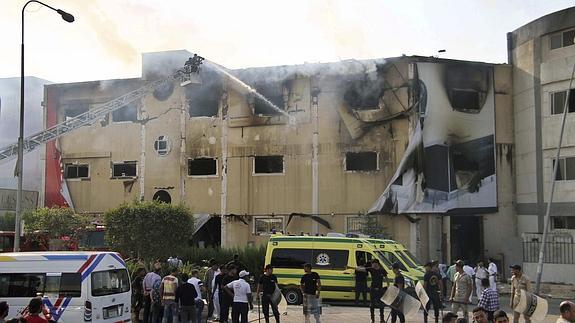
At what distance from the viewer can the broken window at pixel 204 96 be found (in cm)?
3200

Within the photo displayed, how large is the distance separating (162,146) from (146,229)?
347 inches

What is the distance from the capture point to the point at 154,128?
32.9 metres

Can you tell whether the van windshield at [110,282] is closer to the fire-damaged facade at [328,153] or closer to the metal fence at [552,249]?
the fire-damaged facade at [328,153]

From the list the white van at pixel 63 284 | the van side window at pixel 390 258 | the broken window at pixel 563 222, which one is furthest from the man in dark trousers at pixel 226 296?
the broken window at pixel 563 222

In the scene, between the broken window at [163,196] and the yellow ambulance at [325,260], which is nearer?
the yellow ambulance at [325,260]

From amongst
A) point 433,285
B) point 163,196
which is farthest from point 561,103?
point 163,196

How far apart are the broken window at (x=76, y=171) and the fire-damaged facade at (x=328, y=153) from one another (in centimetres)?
35

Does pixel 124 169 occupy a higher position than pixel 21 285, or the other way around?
pixel 124 169

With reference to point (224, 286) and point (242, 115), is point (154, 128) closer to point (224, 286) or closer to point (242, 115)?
point (242, 115)

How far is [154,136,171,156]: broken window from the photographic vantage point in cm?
3244

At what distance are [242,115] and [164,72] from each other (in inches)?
223

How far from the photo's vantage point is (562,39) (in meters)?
28.1

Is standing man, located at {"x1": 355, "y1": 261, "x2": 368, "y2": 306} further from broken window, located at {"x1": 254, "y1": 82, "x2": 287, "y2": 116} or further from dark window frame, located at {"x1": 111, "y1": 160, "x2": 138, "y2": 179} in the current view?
dark window frame, located at {"x1": 111, "y1": 160, "x2": 138, "y2": 179}

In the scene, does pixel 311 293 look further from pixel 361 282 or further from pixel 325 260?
pixel 325 260
